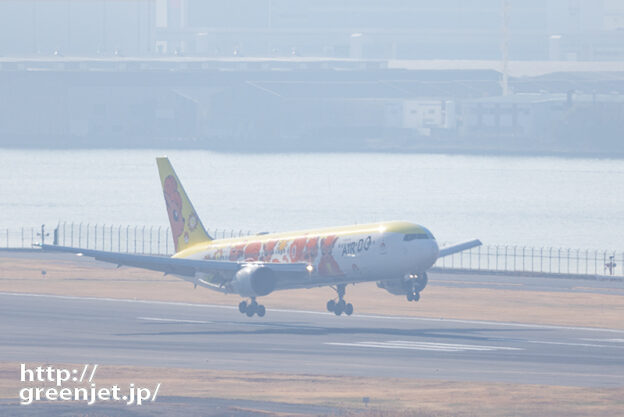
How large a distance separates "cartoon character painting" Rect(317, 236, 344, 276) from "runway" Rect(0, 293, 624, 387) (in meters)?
3.46

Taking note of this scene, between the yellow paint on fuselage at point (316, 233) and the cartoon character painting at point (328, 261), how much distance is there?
21.3 inches

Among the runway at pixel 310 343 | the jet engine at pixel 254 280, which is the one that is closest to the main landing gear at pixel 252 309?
the runway at pixel 310 343

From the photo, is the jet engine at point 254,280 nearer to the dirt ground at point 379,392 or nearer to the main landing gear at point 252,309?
the main landing gear at point 252,309

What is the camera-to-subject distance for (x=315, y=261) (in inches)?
3310

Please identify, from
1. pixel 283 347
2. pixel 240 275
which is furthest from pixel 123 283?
pixel 283 347

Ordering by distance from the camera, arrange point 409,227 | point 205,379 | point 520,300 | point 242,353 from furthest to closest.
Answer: point 520,300 → point 409,227 → point 242,353 → point 205,379

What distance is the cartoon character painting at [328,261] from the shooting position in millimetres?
83062

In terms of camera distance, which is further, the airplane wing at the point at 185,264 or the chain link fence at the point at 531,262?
the chain link fence at the point at 531,262

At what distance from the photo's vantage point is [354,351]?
72.8m

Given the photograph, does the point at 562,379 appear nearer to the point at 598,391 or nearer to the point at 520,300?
the point at 598,391

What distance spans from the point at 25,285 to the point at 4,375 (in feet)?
154

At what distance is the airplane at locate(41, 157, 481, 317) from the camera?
80.8m

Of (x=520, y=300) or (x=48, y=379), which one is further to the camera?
(x=520, y=300)

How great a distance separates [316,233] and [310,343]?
1080 centimetres
